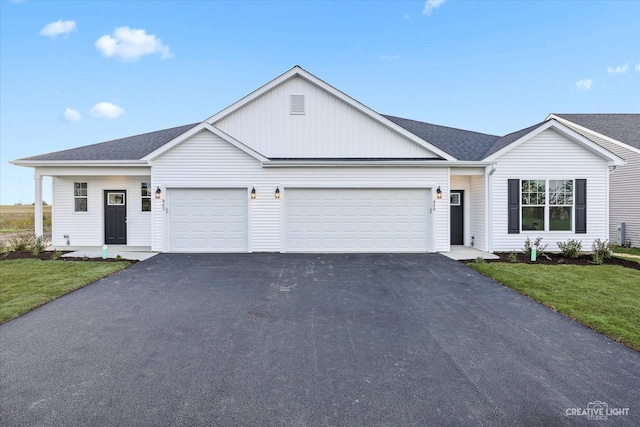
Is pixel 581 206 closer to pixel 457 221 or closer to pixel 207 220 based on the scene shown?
pixel 457 221

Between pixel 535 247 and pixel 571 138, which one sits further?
pixel 571 138

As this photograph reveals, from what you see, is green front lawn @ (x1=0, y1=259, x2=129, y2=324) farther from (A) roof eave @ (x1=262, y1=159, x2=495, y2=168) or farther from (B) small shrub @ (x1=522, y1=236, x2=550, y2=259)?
(B) small shrub @ (x1=522, y1=236, x2=550, y2=259)

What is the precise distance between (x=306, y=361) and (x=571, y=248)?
35.9 feet

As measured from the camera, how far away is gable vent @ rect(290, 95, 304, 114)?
11945 mm

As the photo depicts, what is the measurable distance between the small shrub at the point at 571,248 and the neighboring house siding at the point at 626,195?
4.93 metres

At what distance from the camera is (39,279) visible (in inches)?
289

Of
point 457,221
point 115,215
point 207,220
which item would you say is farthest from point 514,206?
point 115,215

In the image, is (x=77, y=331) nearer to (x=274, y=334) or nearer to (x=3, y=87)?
(x=274, y=334)

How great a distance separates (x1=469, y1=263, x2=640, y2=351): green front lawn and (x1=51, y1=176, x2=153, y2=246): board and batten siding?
12.2m

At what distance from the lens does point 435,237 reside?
11.2m

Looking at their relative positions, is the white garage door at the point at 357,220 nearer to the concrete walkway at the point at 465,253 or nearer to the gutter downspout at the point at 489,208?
the concrete walkway at the point at 465,253

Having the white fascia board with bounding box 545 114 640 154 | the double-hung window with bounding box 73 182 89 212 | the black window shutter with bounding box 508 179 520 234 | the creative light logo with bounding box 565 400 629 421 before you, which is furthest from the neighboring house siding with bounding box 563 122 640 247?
the double-hung window with bounding box 73 182 89 212

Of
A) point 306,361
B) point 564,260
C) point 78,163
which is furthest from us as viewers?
point 78,163

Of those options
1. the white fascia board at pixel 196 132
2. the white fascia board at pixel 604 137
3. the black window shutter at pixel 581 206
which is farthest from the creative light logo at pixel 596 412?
the white fascia board at pixel 604 137
